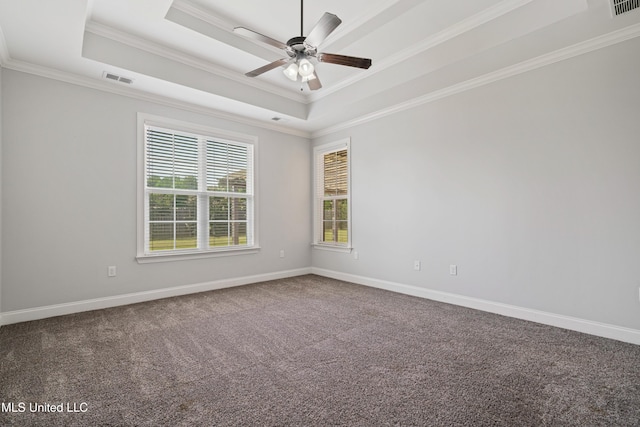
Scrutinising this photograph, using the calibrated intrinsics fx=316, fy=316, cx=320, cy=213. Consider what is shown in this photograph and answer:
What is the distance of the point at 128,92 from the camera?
395cm

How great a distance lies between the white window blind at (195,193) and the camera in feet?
13.9

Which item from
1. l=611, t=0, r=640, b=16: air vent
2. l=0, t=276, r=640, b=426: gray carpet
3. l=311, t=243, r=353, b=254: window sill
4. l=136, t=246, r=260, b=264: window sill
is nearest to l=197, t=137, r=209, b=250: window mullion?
l=136, t=246, r=260, b=264: window sill

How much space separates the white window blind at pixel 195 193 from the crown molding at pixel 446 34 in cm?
216

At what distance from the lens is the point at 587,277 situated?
297cm

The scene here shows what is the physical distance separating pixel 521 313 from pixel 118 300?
464 centimetres

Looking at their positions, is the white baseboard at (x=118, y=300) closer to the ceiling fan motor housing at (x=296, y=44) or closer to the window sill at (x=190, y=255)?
the window sill at (x=190, y=255)

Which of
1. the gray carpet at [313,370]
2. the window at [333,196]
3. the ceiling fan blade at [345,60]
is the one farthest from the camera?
the window at [333,196]

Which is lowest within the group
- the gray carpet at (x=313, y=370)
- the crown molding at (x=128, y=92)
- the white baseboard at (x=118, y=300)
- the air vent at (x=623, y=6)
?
the gray carpet at (x=313, y=370)

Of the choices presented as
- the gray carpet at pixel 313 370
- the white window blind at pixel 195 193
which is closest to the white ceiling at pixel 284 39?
the white window blind at pixel 195 193

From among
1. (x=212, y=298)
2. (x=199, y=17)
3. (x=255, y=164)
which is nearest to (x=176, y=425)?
(x=212, y=298)

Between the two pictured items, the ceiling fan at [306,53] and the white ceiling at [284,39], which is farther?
the white ceiling at [284,39]

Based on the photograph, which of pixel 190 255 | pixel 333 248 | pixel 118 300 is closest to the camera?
pixel 118 300

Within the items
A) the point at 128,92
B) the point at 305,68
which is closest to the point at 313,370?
the point at 305,68

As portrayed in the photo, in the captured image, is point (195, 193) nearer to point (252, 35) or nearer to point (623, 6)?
point (252, 35)
